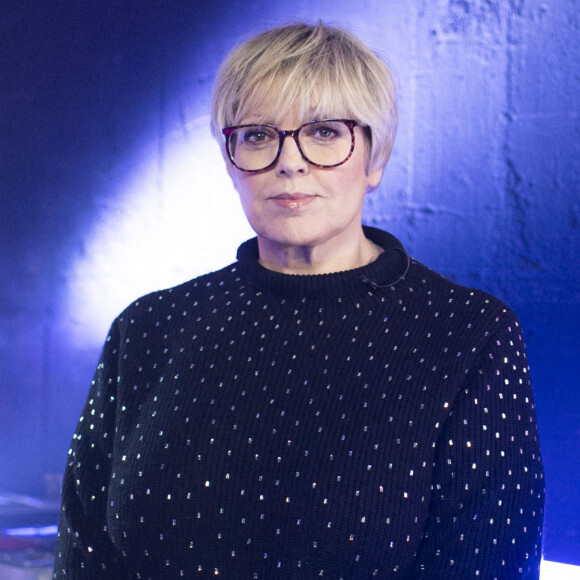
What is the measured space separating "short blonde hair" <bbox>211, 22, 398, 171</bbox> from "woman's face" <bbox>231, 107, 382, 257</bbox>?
0.07 feet

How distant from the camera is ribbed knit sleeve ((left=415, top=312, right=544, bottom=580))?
100cm

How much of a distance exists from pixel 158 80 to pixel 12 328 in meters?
0.78

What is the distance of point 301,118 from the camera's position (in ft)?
3.70

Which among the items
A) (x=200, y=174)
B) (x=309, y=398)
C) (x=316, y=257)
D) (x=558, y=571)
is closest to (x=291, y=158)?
(x=316, y=257)

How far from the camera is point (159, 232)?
1.87 metres

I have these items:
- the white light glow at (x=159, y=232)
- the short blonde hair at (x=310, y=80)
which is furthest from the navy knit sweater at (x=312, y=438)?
the white light glow at (x=159, y=232)

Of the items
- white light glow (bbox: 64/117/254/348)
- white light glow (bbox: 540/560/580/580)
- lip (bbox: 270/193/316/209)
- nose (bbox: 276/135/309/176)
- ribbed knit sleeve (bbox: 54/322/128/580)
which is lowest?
white light glow (bbox: 540/560/580/580)

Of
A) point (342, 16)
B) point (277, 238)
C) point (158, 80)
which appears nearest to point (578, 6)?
point (342, 16)

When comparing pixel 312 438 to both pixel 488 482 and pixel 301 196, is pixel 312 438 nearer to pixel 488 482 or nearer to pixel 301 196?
pixel 488 482

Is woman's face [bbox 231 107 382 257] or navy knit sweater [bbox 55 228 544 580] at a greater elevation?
woman's face [bbox 231 107 382 257]

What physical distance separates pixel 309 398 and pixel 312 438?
0.21 ft

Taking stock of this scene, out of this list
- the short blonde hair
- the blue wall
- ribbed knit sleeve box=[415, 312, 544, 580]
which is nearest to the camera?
Result: ribbed knit sleeve box=[415, 312, 544, 580]

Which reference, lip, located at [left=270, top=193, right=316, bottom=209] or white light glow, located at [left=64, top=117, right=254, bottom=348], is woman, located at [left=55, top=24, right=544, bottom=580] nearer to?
lip, located at [left=270, top=193, right=316, bottom=209]

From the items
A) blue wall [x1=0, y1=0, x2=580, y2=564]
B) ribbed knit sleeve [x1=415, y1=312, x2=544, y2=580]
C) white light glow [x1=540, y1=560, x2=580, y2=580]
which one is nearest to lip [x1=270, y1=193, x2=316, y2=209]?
ribbed knit sleeve [x1=415, y1=312, x2=544, y2=580]
